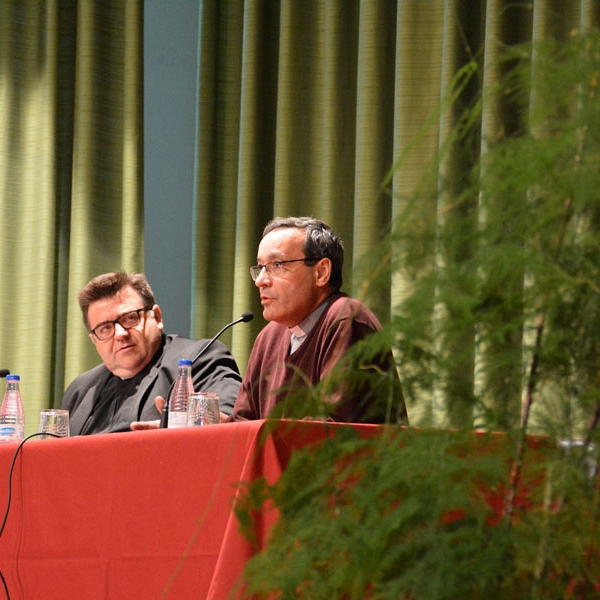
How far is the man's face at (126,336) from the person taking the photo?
133 inches

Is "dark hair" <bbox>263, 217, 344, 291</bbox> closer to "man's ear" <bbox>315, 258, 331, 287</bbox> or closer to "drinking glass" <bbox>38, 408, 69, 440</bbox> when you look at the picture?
"man's ear" <bbox>315, 258, 331, 287</bbox>

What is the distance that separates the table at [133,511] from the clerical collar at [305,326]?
901 mm

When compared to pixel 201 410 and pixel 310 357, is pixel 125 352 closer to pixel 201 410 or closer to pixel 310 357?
pixel 310 357

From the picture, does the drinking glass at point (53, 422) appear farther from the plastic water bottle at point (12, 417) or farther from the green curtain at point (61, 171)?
the green curtain at point (61, 171)

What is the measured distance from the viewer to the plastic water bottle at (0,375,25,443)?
2.89 meters

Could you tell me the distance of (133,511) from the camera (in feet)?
6.42

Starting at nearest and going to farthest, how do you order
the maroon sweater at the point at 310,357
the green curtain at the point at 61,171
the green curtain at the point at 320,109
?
1. the maroon sweater at the point at 310,357
2. the green curtain at the point at 320,109
3. the green curtain at the point at 61,171

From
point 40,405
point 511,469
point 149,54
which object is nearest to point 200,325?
point 40,405

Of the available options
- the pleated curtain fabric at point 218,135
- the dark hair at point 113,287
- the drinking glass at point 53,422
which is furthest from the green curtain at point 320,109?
the drinking glass at point 53,422

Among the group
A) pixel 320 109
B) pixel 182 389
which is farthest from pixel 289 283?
pixel 320 109

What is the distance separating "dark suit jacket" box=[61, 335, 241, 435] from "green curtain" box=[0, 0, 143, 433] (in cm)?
80

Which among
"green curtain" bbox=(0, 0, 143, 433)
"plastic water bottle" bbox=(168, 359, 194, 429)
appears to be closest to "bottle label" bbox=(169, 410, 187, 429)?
"plastic water bottle" bbox=(168, 359, 194, 429)

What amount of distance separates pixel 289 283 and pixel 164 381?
607mm

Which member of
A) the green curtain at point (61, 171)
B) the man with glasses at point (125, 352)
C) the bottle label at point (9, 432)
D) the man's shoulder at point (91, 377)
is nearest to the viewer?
the bottle label at point (9, 432)
